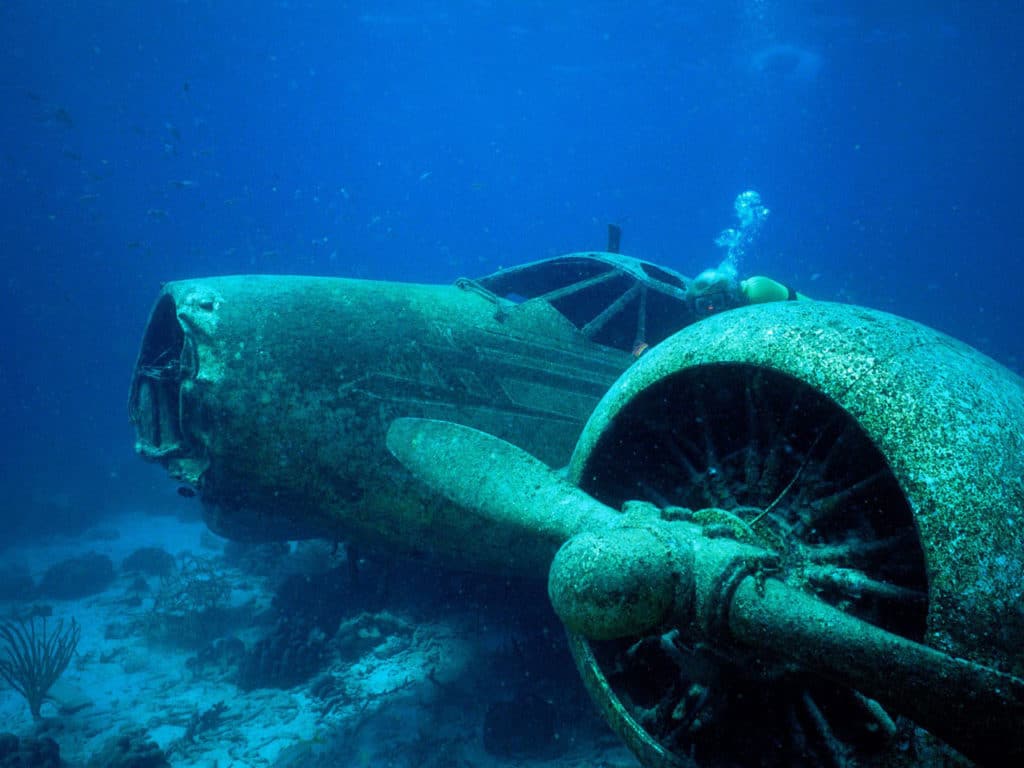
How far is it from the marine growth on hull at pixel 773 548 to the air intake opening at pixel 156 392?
9.38 feet

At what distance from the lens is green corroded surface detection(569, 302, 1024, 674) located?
143 centimetres

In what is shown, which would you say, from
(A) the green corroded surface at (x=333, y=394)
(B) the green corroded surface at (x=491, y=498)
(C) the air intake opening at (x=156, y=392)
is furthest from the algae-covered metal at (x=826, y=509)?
(C) the air intake opening at (x=156, y=392)

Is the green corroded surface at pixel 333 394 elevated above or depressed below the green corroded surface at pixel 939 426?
below

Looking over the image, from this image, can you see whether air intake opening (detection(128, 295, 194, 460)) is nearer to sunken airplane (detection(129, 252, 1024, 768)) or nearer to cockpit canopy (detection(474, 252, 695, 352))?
sunken airplane (detection(129, 252, 1024, 768))

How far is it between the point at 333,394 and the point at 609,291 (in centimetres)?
332

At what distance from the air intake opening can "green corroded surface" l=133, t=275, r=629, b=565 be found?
0.04 metres

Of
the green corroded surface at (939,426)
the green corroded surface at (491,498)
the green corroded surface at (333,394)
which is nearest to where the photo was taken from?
the green corroded surface at (939,426)

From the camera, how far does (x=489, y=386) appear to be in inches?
158

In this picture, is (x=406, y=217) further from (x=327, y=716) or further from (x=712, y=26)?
(x=327, y=716)

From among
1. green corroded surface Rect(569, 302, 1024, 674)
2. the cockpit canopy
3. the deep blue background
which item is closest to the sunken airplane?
green corroded surface Rect(569, 302, 1024, 674)

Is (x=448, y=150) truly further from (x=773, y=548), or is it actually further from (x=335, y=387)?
(x=773, y=548)

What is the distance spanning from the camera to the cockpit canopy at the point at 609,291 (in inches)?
190

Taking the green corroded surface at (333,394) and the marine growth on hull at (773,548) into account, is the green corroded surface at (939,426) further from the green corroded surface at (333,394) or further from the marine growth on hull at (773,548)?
the green corroded surface at (333,394)

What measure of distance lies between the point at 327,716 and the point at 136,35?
2320 inches
